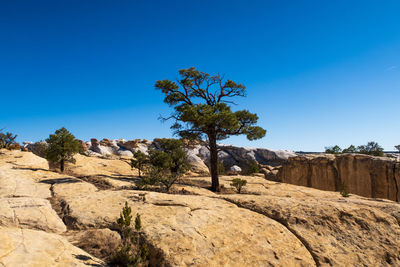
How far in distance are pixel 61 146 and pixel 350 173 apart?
30.2 m

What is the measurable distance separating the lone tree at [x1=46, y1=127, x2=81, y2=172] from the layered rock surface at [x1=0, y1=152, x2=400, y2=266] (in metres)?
11.1

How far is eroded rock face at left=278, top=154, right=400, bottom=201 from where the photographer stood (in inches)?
888

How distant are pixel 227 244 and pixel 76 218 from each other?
4694 millimetres

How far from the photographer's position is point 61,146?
60.3 ft

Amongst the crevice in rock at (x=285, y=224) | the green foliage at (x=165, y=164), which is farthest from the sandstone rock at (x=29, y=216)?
the crevice in rock at (x=285, y=224)

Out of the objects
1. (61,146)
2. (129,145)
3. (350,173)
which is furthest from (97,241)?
(129,145)

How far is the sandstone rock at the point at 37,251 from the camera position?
→ 12.5 ft

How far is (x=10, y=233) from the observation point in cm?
467

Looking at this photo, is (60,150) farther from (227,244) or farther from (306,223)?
(306,223)

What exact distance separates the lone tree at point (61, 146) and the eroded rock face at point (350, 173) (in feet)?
83.5

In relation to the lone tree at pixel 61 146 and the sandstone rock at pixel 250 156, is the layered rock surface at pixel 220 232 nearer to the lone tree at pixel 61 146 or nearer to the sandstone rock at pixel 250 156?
the lone tree at pixel 61 146

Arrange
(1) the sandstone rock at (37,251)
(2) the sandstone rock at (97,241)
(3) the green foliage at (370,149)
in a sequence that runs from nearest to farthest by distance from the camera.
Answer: (1) the sandstone rock at (37,251) < (2) the sandstone rock at (97,241) < (3) the green foliage at (370,149)

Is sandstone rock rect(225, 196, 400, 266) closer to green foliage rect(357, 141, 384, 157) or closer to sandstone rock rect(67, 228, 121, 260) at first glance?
sandstone rock rect(67, 228, 121, 260)

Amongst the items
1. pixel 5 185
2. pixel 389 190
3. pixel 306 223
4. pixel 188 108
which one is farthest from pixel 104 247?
pixel 389 190
